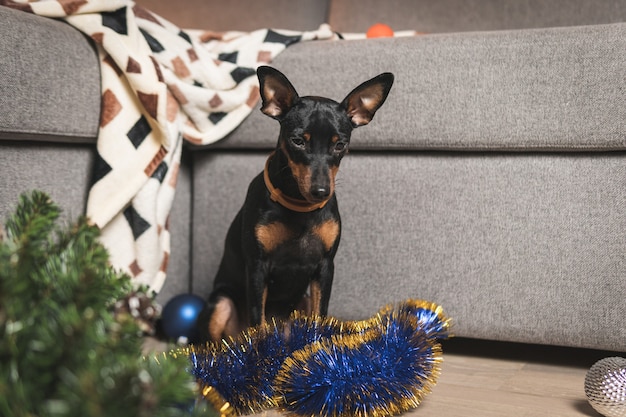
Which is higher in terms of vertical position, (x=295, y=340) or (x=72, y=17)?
(x=72, y=17)

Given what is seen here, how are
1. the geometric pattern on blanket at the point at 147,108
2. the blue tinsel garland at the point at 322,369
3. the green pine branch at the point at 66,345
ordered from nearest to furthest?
the green pine branch at the point at 66,345
the blue tinsel garland at the point at 322,369
the geometric pattern on blanket at the point at 147,108

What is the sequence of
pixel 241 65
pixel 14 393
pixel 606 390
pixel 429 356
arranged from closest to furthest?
1. pixel 14 393
2. pixel 606 390
3. pixel 429 356
4. pixel 241 65

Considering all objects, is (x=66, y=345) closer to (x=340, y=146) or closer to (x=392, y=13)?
(x=340, y=146)

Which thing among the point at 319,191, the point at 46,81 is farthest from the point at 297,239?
the point at 46,81

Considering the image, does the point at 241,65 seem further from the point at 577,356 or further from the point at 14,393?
the point at 14,393

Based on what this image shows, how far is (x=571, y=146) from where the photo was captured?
1.65 meters

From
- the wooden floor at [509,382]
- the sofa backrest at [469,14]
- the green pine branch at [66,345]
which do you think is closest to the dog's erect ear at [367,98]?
the wooden floor at [509,382]

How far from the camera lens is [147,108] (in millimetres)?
1800

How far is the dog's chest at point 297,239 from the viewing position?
155 centimetres

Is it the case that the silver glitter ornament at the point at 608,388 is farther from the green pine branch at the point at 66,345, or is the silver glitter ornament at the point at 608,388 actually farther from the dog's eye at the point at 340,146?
the green pine branch at the point at 66,345

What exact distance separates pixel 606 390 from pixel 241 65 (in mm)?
1394

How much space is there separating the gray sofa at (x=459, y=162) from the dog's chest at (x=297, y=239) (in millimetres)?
327

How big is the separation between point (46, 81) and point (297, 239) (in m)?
0.72

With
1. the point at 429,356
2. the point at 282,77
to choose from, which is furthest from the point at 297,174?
the point at 429,356
